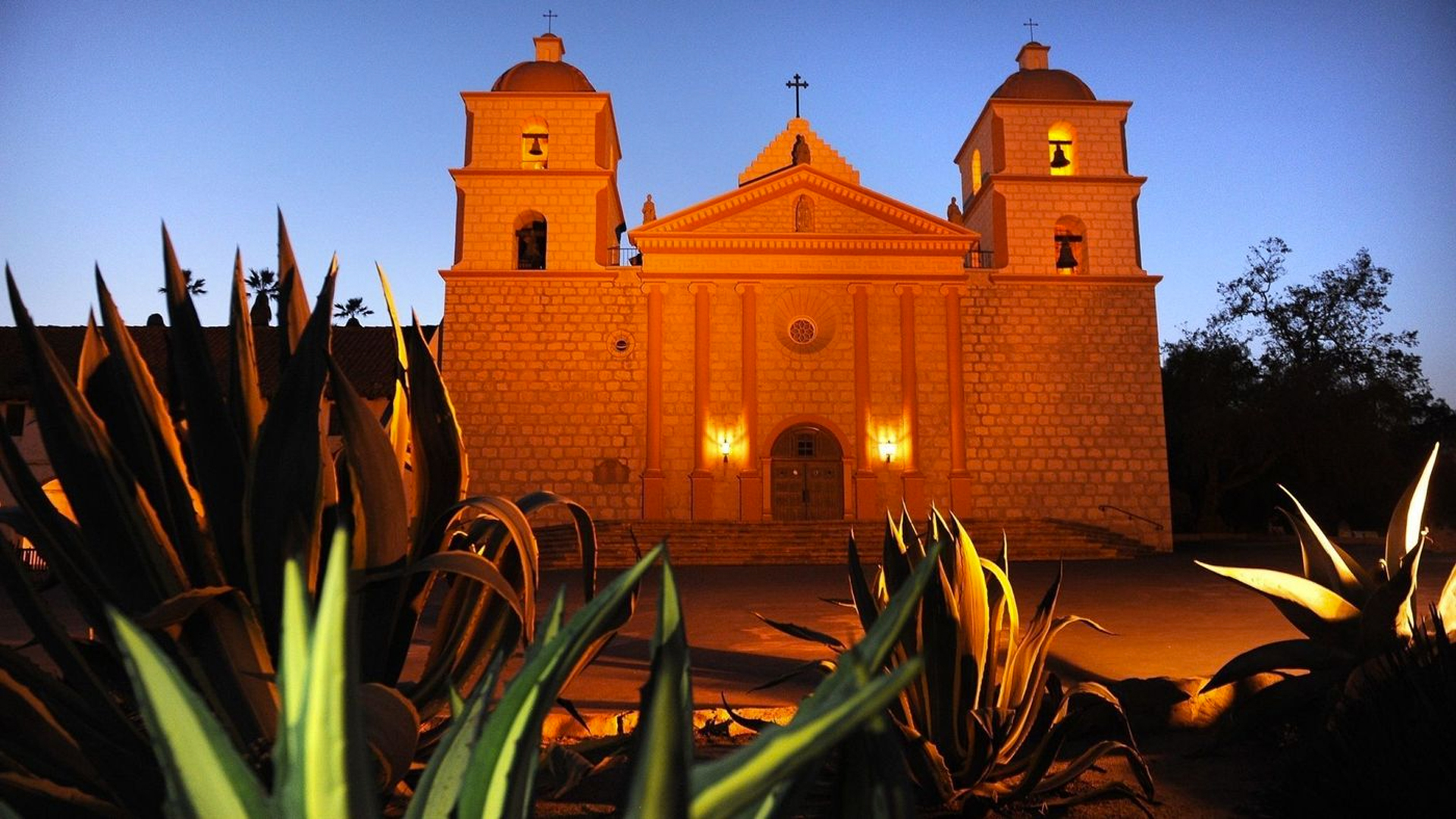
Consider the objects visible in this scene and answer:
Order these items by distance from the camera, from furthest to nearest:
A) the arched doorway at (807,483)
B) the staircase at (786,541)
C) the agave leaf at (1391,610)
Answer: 1. the arched doorway at (807,483)
2. the staircase at (786,541)
3. the agave leaf at (1391,610)

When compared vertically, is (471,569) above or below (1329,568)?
above

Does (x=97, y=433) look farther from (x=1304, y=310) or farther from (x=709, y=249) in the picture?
(x=1304, y=310)

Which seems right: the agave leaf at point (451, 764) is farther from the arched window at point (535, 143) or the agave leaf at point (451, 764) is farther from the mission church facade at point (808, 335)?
the arched window at point (535, 143)

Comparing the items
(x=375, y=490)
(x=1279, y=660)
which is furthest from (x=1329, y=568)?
(x=375, y=490)

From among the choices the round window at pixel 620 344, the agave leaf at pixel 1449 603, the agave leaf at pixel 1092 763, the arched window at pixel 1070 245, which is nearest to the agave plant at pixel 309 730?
the agave leaf at pixel 1092 763

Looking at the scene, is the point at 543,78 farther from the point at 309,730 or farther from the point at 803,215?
the point at 309,730

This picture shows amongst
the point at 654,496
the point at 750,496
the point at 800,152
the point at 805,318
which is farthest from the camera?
the point at 800,152

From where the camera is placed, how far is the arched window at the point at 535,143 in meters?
23.6

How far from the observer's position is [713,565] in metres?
18.7

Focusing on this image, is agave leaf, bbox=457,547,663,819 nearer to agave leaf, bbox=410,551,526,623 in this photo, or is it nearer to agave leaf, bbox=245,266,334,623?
agave leaf, bbox=410,551,526,623

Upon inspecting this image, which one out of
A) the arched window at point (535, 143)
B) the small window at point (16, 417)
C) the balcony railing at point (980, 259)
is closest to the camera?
the arched window at point (535, 143)

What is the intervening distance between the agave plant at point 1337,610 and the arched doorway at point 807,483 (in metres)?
19.1

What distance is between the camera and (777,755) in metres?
0.68

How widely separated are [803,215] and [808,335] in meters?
3.06
